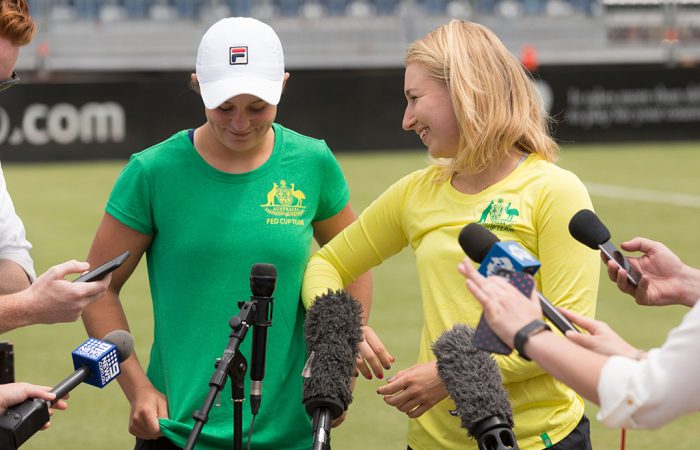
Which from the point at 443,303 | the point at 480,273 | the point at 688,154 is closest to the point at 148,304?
the point at 443,303

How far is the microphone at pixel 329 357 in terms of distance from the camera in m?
3.30

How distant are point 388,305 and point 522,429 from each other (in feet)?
21.8

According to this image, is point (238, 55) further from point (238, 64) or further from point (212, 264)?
point (212, 264)

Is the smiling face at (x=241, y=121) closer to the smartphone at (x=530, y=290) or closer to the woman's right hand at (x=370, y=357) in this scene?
the woman's right hand at (x=370, y=357)

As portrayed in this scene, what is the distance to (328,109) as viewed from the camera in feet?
69.0

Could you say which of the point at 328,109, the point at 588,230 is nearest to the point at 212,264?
the point at 588,230

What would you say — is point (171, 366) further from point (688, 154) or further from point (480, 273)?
point (688, 154)

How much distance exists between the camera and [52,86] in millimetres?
18953

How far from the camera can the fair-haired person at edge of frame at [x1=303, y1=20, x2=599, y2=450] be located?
355 cm

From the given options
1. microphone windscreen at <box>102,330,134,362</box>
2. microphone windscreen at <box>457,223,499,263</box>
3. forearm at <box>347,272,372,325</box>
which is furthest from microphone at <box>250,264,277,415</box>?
forearm at <box>347,272,372,325</box>

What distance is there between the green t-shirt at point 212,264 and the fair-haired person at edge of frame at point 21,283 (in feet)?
1.31

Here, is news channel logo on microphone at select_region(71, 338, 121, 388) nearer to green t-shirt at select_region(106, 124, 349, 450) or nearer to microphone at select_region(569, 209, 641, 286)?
green t-shirt at select_region(106, 124, 349, 450)

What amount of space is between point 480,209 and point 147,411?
4.25ft

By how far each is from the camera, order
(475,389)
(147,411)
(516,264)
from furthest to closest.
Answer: (147,411) < (475,389) < (516,264)
